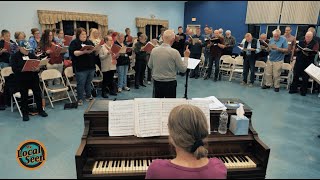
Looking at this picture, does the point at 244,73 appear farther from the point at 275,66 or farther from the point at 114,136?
the point at 114,136

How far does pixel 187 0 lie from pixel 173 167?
1437 cm

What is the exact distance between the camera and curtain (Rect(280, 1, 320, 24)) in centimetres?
1029

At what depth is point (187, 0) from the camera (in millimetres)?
14172

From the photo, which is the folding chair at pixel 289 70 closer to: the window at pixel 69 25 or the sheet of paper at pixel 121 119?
the sheet of paper at pixel 121 119

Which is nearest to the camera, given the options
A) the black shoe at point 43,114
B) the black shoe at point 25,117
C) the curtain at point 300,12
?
the black shoe at point 25,117

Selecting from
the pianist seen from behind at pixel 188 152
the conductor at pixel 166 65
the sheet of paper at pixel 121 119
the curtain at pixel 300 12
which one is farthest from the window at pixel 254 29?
the pianist seen from behind at pixel 188 152

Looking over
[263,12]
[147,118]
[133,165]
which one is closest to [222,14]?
[263,12]

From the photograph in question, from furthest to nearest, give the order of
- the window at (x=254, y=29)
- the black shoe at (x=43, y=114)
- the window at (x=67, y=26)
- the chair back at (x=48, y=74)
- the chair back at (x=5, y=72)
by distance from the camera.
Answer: the window at (x=254, y=29) < the window at (x=67, y=26) < the chair back at (x=48, y=74) < the chair back at (x=5, y=72) < the black shoe at (x=43, y=114)

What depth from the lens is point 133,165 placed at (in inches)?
76.1

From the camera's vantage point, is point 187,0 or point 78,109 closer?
point 78,109

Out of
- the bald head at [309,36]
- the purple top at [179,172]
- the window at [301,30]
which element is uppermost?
the window at [301,30]

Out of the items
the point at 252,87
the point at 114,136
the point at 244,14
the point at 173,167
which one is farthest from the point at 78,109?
the point at 244,14

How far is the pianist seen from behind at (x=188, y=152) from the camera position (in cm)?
112

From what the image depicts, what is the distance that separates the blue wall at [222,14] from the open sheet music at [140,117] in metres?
11.5
